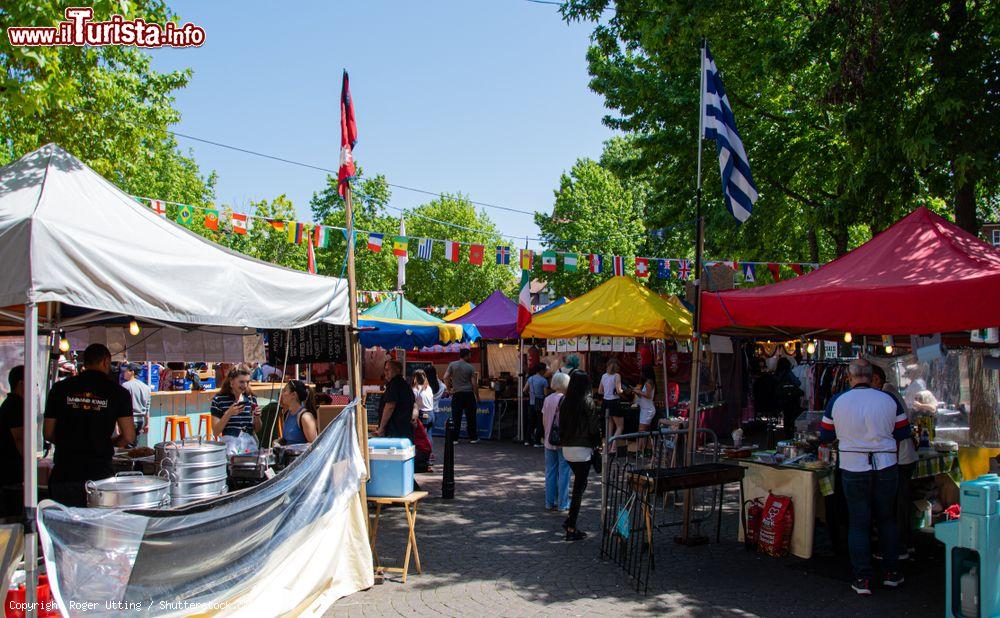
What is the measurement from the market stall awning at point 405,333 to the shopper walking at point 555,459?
592 centimetres

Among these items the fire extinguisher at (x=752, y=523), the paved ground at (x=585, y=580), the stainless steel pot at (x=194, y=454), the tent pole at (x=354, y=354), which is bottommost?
the paved ground at (x=585, y=580)

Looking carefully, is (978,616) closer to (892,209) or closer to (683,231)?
(892,209)

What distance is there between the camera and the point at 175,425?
45.4 ft

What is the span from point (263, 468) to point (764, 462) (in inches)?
180

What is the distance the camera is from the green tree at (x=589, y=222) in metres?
34.2

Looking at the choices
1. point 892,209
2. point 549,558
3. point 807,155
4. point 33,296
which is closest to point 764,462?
point 549,558

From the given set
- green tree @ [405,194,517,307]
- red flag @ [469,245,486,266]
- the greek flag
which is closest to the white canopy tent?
the greek flag

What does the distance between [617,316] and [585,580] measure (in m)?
5.82

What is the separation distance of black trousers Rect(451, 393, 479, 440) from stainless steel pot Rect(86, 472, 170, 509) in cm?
1055

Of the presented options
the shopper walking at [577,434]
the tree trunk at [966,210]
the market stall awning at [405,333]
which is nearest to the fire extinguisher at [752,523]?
the shopper walking at [577,434]

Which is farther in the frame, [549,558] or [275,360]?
[275,360]

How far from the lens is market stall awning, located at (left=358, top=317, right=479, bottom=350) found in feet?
45.6

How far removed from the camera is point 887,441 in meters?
5.66

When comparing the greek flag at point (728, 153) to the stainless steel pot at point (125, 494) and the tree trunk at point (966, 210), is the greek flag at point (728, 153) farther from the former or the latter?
the stainless steel pot at point (125, 494)
